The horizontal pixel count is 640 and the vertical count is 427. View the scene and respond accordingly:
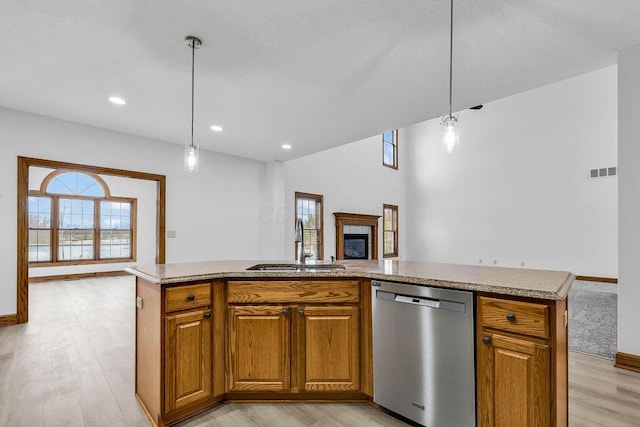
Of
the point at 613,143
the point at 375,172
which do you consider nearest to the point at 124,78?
the point at 375,172

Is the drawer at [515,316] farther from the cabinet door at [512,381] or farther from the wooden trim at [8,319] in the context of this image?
the wooden trim at [8,319]

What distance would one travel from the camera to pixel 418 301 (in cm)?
180

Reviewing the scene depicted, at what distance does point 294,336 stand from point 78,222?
839cm

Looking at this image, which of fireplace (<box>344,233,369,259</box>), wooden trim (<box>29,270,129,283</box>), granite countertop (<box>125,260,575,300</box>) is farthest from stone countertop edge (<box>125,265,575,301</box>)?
wooden trim (<box>29,270,129,283</box>)

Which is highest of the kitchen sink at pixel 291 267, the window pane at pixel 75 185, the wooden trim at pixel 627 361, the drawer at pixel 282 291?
the window pane at pixel 75 185

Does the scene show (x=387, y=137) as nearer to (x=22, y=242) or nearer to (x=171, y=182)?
(x=171, y=182)

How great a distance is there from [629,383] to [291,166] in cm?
550

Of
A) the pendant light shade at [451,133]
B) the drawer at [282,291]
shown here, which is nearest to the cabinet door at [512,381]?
the drawer at [282,291]

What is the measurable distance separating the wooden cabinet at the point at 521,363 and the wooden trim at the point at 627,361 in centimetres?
155

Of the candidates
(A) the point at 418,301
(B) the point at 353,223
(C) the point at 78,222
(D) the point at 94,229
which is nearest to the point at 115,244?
(D) the point at 94,229

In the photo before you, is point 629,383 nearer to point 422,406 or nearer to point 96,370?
point 422,406

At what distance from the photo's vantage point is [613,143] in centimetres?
631

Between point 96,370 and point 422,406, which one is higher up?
point 422,406

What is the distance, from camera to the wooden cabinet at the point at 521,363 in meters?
1.40
